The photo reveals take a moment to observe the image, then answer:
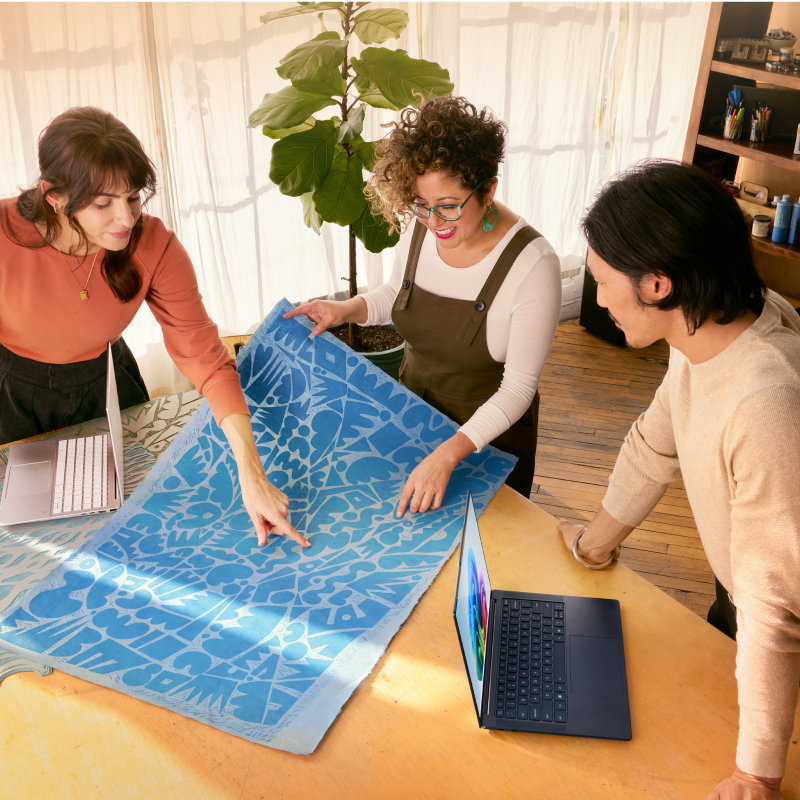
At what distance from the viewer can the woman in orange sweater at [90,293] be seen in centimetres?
175

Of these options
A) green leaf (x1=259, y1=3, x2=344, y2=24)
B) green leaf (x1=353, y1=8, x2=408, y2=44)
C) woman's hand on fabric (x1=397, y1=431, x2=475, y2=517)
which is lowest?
woman's hand on fabric (x1=397, y1=431, x2=475, y2=517)

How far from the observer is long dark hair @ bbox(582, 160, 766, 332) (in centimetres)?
121

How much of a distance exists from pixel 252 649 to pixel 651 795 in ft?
2.39

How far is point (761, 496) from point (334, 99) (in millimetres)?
2046

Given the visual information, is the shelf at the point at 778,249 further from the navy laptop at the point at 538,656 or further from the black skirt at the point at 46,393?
the black skirt at the point at 46,393

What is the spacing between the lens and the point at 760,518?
117cm

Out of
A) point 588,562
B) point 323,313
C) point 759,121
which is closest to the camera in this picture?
point 588,562

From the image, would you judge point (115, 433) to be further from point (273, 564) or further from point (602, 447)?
point (602, 447)

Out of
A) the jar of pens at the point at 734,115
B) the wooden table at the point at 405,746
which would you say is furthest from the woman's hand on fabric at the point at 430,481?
the jar of pens at the point at 734,115

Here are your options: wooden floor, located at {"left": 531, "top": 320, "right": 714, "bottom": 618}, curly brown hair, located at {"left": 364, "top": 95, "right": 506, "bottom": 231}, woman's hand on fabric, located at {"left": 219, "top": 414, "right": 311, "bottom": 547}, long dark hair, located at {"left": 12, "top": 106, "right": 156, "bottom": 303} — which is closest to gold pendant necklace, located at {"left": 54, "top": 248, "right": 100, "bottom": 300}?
long dark hair, located at {"left": 12, "top": 106, "right": 156, "bottom": 303}

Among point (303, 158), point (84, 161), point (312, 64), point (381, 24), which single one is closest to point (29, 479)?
point (84, 161)

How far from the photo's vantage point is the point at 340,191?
8.96 feet

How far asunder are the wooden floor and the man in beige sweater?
5.44ft

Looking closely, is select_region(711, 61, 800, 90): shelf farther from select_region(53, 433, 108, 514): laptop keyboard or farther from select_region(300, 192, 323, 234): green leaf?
select_region(53, 433, 108, 514): laptop keyboard
